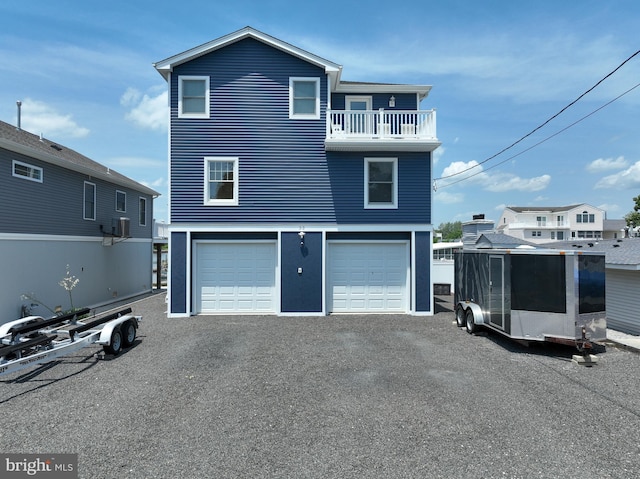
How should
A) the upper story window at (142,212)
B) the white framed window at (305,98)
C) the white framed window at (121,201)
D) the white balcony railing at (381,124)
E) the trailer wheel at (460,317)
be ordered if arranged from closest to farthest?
the trailer wheel at (460,317) < the white balcony railing at (381,124) < the white framed window at (305,98) < the white framed window at (121,201) < the upper story window at (142,212)

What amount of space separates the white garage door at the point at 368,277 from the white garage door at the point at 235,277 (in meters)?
2.17

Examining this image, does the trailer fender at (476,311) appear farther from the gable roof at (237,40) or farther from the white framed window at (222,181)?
the gable roof at (237,40)

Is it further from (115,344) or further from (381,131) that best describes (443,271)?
(115,344)

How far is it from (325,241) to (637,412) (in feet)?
27.3

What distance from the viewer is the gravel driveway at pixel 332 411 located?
362 cm

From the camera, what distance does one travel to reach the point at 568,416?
15.1 feet

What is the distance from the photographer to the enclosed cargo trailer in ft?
23.1

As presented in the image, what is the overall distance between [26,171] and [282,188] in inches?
332

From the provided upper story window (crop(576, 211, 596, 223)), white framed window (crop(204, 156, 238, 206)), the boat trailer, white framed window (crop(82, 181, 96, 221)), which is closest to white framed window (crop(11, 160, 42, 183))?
white framed window (crop(82, 181, 96, 221))

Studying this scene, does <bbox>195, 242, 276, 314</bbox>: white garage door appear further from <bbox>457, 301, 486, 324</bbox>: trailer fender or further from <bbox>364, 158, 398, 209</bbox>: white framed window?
<bbox>457, 301, 486, 324</bbox>: trailer fender

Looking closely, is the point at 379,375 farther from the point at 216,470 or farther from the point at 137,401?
the point at 137,401

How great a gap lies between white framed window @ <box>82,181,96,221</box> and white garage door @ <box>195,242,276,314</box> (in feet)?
19.8

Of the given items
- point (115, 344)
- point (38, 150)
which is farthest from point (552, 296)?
point (38, 150)

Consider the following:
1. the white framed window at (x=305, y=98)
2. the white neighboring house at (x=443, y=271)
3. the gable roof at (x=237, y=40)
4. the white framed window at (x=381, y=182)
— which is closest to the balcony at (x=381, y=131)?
the white framed window at (x=381, y=182)
